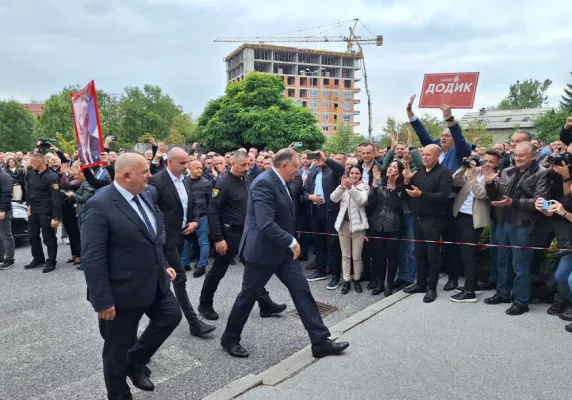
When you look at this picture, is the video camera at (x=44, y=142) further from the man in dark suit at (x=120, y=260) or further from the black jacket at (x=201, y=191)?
the man in dark suit at (x=120, y=260)

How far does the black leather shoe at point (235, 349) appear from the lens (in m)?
4.23

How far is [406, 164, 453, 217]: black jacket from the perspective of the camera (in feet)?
18.2

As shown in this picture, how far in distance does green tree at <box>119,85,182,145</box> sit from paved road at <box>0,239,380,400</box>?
221 ft

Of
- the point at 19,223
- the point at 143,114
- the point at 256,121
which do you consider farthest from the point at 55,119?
the point at 19,223

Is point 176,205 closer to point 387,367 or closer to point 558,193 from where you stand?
point 387,367

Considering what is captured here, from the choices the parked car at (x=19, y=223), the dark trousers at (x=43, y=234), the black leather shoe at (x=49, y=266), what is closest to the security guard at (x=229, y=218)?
the black leather shoe at (x=49, y=266)

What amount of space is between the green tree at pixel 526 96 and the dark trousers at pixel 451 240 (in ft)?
312

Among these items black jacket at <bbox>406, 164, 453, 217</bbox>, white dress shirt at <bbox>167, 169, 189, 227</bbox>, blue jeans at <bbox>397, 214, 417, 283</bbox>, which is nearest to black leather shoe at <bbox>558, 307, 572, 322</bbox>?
black jacket at <bbox>406, 164, 453, 217</bbox>

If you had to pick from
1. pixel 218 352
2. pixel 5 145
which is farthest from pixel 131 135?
pixel 218 352

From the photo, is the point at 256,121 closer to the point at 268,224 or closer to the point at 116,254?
the point at 268,224

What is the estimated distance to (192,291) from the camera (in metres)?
6.46

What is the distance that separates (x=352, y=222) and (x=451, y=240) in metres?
1.48

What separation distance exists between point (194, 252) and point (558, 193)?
6275 mm

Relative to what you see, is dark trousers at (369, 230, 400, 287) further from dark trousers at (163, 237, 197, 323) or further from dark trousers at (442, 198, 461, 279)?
dark trousers at (163, 237, 197, 323)
